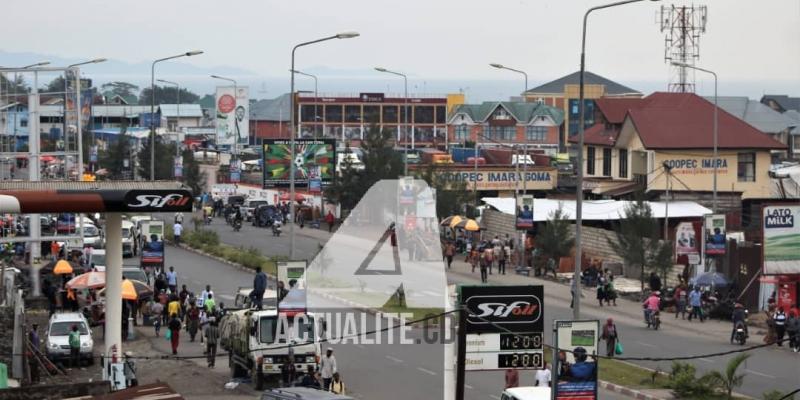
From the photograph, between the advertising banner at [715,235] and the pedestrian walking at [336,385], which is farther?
the advertising banner at [715,235]

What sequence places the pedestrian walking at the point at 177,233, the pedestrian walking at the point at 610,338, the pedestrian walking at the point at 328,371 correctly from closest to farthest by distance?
the pedestrian walking at the point at 328,371
the pedestrian walking at the point at 610,338
the pedestrian walking at the point at 177,233

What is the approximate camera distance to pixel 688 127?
231 feet

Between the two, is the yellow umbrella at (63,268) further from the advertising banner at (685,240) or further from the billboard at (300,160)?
the advertising banner at (685,240)

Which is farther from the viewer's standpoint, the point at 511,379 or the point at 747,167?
the point at 747,167

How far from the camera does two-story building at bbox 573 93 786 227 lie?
68.5m

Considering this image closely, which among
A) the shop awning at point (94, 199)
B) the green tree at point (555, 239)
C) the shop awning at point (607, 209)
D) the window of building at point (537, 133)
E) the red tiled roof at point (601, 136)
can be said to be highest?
the window of building at point (537, 133)

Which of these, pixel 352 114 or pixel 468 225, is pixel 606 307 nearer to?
pixel 468 225

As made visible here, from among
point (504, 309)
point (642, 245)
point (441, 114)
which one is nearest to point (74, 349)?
point (504, 309)

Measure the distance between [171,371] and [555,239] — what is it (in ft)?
67.6

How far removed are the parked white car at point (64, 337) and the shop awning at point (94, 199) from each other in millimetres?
6133

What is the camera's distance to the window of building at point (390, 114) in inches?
5856

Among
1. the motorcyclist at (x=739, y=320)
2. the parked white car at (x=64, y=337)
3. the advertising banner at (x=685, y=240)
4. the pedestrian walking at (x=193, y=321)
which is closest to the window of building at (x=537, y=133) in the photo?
the advertising banner at (x=685, y=240)

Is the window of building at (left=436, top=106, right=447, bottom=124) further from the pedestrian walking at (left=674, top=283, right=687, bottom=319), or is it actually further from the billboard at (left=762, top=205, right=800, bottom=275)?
the billboard at (left=762, top=205, right=800, bottom=275)

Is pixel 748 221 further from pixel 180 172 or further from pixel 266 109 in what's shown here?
pixel 266 109
